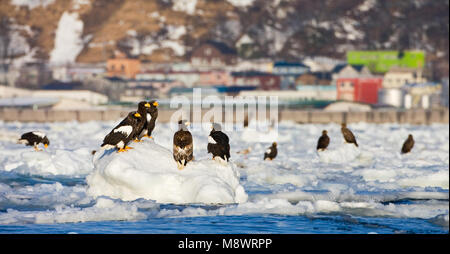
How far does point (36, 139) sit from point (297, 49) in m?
152

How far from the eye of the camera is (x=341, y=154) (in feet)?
88.0

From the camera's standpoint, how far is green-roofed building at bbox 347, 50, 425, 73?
132875 millimetres

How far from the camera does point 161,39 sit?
183 m

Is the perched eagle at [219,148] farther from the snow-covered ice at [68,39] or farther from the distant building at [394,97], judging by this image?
the snow-covered ice at [68,39]

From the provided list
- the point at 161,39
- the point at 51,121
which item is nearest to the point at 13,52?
the point at 161,39

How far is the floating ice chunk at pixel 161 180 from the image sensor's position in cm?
1593

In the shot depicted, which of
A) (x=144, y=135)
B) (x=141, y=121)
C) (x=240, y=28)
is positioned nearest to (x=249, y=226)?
(x=141, y=121)

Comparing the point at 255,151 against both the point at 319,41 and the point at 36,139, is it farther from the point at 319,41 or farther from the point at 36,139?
the point at 319,41

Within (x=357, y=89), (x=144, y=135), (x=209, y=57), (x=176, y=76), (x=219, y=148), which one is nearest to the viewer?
(x=219, y=148)

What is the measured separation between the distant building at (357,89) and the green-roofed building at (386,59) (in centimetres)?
2348

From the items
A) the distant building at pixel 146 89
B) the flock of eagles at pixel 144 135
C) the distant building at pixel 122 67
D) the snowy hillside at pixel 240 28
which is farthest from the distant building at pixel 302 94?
the flock of eagles at pixel 144 135

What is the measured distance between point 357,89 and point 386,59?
91.0 ft

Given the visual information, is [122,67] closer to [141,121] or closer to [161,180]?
[141,121]

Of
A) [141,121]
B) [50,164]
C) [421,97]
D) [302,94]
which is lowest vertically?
[50,164]
